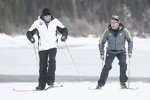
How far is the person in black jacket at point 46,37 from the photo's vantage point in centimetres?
1202

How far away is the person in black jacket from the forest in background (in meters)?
37.3

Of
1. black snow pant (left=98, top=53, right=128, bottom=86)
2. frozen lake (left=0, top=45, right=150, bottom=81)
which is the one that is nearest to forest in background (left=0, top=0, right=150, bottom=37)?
frozen lake (left=0, top=45, right=150, bottom=81)

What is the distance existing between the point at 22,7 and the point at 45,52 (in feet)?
140

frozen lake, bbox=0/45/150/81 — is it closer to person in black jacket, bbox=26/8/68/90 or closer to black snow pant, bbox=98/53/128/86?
person in black jacket, bbox=26/8/68/90

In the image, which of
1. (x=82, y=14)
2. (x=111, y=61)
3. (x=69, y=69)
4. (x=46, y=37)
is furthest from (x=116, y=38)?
(x=82, y=14)

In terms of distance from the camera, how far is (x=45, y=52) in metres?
12.1

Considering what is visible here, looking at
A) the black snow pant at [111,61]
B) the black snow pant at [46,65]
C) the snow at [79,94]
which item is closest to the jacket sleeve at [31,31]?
the black snow pant at [46,65]

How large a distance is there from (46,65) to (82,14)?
150 feet

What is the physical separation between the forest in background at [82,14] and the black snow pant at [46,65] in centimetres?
3722

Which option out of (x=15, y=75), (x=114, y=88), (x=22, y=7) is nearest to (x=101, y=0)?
(x=22, y=7)

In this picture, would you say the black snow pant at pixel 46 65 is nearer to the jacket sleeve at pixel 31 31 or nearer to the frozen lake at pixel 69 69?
the jacket sleeve at pixel 31 31

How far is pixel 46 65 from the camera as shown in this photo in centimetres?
1230

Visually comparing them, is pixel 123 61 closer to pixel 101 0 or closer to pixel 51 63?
pixel 51 63

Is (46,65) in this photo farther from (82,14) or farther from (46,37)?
(82,14)
